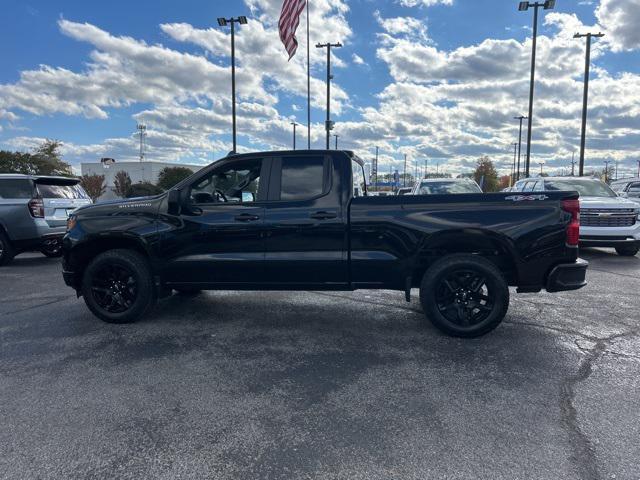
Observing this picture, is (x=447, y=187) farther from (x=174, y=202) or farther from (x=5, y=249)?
(x=5, y=249)

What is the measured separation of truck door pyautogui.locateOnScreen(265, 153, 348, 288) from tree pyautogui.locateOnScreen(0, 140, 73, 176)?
29.3 metres

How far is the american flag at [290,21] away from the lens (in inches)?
746

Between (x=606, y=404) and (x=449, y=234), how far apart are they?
1.96 meters

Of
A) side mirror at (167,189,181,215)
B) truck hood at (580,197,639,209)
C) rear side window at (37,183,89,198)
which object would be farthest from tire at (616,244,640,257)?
rear side window at (37,183,89,198)

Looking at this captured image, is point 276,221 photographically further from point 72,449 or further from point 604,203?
point 604,203

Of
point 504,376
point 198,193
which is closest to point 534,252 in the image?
point 504,376

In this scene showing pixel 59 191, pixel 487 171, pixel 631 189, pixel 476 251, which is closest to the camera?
pixel 476 251

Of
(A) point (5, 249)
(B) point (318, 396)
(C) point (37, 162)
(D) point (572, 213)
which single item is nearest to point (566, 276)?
(D) point (572, 213)

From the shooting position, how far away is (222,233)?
15.8ft

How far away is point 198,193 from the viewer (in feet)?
16.0

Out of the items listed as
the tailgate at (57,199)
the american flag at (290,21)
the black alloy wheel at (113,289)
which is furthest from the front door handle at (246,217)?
the american flag at (290,21)

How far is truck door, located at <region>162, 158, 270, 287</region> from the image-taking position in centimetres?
479

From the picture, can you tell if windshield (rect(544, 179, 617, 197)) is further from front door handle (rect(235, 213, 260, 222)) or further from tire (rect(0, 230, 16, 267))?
tire (rect(0, 230, 16, 267))

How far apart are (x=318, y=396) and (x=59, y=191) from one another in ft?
28.3
